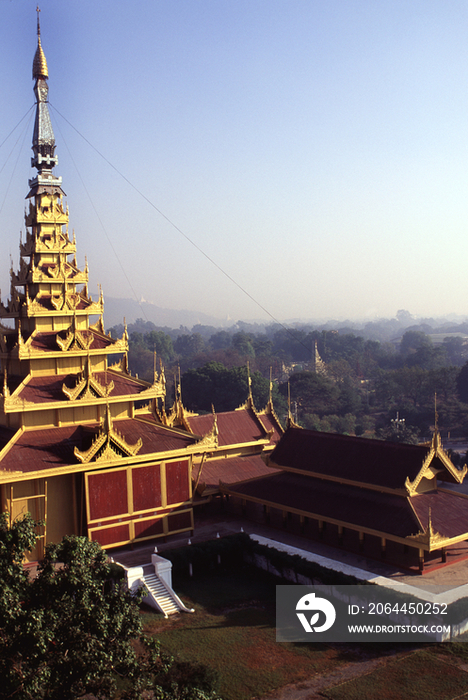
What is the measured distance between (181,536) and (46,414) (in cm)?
696

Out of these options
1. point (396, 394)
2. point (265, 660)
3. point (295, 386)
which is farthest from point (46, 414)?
point (396, 394)

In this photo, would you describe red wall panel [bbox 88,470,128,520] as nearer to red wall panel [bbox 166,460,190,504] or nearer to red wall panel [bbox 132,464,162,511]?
red wall panel [bbox 132,464,162,511]

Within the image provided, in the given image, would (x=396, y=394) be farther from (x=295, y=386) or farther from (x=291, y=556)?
(x=291, y=556)

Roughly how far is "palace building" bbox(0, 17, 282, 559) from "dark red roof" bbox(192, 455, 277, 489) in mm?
147

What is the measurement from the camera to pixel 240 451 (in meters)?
31.3

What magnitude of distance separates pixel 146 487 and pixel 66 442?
3329mm

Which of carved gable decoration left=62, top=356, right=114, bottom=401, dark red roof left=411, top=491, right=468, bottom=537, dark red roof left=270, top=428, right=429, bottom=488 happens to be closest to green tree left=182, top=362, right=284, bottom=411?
dark red roof left=270, top=428, right=429, bottom=488

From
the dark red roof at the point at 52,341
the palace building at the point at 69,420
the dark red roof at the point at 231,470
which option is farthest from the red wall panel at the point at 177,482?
the dark red roof at the point at 52,341

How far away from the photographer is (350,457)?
24.5 metres

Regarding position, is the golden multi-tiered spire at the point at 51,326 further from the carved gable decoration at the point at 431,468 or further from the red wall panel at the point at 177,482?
the carved gable decoration at the point at 431,468

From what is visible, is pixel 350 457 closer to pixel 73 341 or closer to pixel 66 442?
pixel 66 442

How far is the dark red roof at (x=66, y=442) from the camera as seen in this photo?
834 inches

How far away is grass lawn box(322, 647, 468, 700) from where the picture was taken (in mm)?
14625

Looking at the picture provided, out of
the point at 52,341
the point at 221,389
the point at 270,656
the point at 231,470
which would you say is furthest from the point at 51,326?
the point at 221,389
